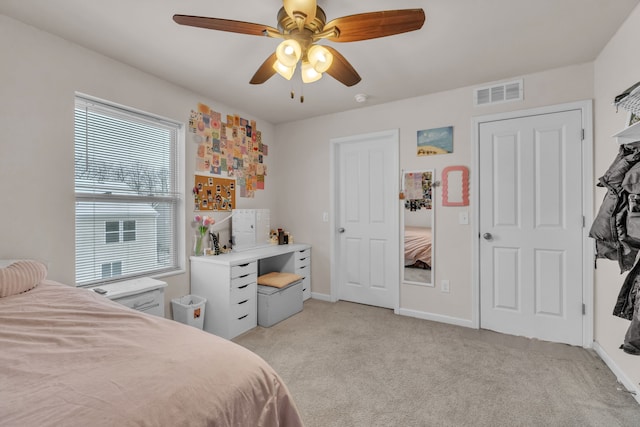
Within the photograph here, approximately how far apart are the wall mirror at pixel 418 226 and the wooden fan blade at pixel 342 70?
5.02 feet

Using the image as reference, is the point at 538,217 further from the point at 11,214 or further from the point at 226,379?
the point at 11,214

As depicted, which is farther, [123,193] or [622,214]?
[123,193]

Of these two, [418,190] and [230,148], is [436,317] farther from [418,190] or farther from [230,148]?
[230,148]

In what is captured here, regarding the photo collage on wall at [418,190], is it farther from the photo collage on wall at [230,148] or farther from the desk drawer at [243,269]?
the photo collage on wall at [230,148]

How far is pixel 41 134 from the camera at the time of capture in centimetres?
202

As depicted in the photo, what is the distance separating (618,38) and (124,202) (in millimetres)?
3984

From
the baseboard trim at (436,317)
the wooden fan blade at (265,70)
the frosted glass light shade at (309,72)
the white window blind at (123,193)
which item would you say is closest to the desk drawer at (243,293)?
the white window blind at (123,193)

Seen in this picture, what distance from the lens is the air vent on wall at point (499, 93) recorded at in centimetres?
274

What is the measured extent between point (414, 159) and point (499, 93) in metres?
0.98

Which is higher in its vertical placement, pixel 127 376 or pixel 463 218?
pixel 463 218

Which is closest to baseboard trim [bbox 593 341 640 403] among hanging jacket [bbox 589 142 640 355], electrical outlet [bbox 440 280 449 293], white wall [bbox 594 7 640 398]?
white wall [bbox 594 7 640 398]

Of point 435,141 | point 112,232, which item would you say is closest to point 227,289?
point 112,232

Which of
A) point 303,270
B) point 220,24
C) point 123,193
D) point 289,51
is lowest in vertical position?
point 303,270

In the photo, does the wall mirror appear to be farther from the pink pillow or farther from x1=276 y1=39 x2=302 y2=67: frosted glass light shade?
the pink pillow
